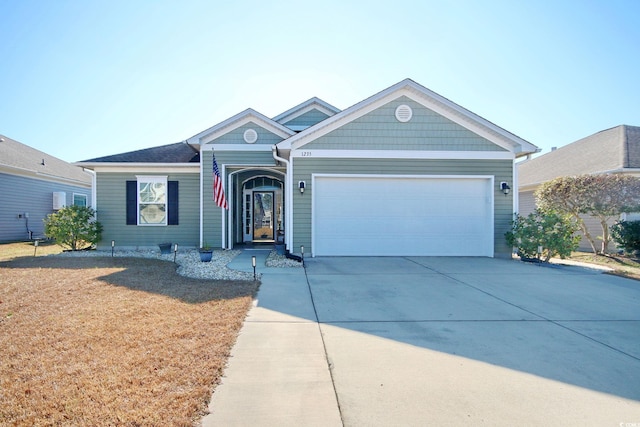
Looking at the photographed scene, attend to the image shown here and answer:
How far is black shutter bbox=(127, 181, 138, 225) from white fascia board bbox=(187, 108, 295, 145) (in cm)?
287

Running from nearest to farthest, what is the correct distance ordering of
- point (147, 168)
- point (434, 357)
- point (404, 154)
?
point (434, 357) → point (404, 154) → point (147, 168)

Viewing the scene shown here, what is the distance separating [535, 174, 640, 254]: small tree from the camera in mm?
9758

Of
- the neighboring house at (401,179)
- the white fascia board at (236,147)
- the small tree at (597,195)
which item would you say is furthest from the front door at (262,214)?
the small tree at (597,195)

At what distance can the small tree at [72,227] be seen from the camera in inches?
416

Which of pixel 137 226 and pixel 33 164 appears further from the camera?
pixel 33 164

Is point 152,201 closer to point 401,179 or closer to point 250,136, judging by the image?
point 250,136

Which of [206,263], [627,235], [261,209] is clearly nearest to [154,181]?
[261,209]

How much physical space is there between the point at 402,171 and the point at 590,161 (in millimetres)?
9734

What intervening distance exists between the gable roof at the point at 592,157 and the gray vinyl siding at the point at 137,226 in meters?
14.5

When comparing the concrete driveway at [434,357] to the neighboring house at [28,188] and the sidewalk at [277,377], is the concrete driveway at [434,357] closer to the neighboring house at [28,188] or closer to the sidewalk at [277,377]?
the sidewalk at [277,377]

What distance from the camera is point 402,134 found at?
378 inches

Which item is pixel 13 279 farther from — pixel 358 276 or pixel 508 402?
pixel 508 402

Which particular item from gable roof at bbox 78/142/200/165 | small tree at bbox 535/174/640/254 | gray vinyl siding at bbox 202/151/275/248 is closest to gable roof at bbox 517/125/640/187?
small tree at bbox 535/174/640/254

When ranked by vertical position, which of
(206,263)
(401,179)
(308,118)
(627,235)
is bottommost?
(206,263)
